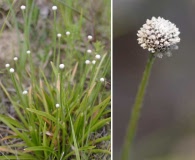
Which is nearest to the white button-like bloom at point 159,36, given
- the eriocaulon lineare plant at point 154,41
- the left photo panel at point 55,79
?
the eriocaulon lineare plant at point 154,41

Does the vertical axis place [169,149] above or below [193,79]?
below

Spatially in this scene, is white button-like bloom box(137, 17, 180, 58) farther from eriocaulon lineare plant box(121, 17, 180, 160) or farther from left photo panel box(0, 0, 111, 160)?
left photo panel box(0, 0, 111, 160)

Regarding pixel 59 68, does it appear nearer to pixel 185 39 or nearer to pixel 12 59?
pixel 12 59

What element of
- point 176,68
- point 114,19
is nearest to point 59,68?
point 114,19

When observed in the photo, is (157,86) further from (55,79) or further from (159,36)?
(55,79)

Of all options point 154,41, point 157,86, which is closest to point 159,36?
point 154,41

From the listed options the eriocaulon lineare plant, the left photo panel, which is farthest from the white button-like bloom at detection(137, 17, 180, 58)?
the left photo panel

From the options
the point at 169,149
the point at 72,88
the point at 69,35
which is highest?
the point at 69,35
